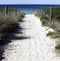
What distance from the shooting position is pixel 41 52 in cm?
1452

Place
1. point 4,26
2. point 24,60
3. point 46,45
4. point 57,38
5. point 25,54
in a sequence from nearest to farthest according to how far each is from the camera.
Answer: point 24,60
point 25,54
point 46,45
point 57,38
point 4,26

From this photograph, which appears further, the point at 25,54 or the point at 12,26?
the point at 12,26

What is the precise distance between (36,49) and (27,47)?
2.42 feet

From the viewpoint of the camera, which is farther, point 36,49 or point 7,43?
point 7,43

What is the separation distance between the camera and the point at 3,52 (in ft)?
47.4

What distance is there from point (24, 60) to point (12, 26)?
1186 cm

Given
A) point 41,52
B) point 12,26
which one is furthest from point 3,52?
point 12,26

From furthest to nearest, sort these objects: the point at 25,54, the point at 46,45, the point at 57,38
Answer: the point at 57,38
the point at 46,45
the point at 25,54

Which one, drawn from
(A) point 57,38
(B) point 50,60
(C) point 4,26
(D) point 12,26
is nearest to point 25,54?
(B) point 50,60

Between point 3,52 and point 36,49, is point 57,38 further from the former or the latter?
point 3,52

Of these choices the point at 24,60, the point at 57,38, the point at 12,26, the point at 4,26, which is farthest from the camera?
the point at 12,26

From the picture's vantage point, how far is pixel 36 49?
15.4 metres

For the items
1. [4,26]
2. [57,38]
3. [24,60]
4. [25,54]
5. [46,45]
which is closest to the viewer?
[24,60]

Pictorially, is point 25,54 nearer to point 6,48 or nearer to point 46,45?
point 6,48
